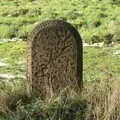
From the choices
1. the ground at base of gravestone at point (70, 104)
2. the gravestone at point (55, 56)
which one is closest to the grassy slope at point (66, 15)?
the gravestone at point (55, 56)

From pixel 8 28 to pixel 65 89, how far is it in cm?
1051

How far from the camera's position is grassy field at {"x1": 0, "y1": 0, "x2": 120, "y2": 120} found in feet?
28.8

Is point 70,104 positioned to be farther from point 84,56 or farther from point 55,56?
point 84,56

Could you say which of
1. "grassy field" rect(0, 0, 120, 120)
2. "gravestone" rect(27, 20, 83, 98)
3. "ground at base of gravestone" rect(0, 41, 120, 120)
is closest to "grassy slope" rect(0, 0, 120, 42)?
"grassy field" rect(0, 0, 120, 120)

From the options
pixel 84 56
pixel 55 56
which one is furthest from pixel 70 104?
pixel 84 56

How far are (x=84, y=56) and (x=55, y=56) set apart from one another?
5.94m

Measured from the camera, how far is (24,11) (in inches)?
894

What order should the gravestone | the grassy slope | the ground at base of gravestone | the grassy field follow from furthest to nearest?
the grassy slope < the gravestone < the grassy field < the ground at base of gravestone

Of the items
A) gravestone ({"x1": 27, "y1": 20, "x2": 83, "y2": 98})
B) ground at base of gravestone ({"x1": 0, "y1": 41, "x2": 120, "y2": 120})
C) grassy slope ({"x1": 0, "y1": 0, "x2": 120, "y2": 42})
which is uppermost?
gravestone ({"x1": 27, "y1": 20, "x2": 83, "y2": 98})

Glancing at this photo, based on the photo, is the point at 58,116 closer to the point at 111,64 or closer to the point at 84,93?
the point at 84,93

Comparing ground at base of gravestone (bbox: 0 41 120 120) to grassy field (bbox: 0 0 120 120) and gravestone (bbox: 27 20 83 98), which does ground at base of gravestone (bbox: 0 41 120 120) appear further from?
gravestone (bbox: 27 20 83 98)

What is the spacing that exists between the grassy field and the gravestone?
0.30 metres

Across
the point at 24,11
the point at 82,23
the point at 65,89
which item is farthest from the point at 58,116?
the point at 24,11

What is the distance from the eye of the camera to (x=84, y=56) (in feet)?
50.5
